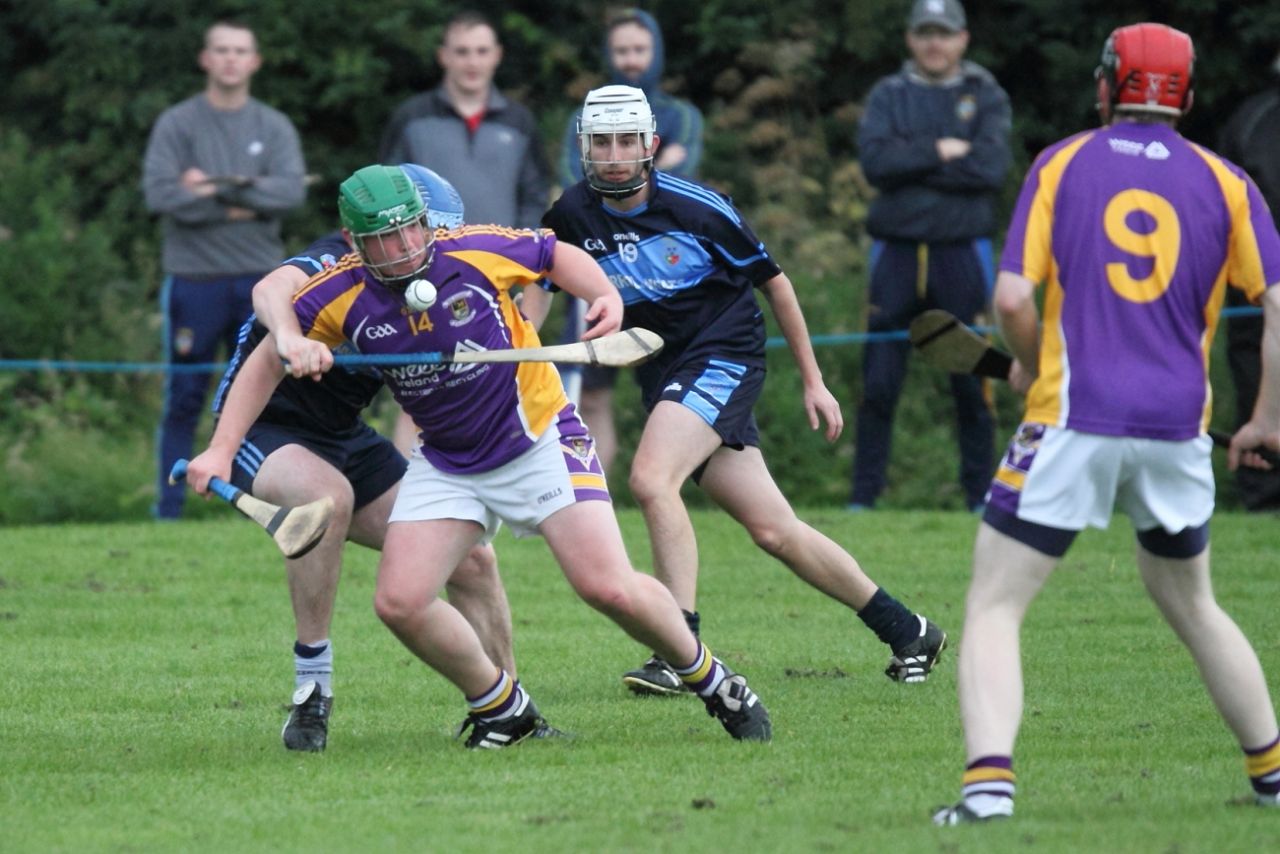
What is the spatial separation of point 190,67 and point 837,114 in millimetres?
5149

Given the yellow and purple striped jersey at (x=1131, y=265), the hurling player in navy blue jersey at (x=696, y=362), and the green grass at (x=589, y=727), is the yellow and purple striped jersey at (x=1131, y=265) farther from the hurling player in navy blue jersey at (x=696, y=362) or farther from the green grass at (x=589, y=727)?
the hurling player in navy blue jersey at (x=696, y=362)

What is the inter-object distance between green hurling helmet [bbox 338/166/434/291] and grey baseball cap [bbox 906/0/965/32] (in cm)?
593

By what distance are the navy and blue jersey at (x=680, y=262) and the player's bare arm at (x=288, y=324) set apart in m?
1.41

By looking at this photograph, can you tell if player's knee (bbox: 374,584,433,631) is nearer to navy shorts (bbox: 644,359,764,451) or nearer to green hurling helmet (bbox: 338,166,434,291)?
green hurling helmet (bbox: 338,166,434,291)

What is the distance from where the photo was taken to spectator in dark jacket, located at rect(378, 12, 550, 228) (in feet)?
38.1

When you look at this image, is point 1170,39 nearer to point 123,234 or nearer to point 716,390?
point 716,390

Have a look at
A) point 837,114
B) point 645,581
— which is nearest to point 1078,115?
point 837,114

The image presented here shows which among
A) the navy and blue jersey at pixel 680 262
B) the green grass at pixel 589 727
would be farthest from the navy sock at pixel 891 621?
the navy and blue jersey at pixel 680 262

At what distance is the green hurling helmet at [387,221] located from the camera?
229 inches

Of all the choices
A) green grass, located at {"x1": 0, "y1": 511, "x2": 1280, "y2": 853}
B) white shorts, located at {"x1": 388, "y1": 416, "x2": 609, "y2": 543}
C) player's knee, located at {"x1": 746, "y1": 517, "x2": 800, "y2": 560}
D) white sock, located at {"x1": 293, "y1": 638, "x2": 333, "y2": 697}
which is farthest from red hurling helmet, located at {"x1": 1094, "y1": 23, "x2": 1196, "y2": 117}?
white sock, located at {"x1": 293, "y1": 638, "x2": 333, "y2": 697}

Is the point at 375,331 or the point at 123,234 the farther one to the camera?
the point at 123,234

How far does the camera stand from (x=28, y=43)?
17484mm

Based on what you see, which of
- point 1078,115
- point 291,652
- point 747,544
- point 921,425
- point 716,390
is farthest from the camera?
point 1078,115

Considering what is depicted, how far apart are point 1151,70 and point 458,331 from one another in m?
2.08
